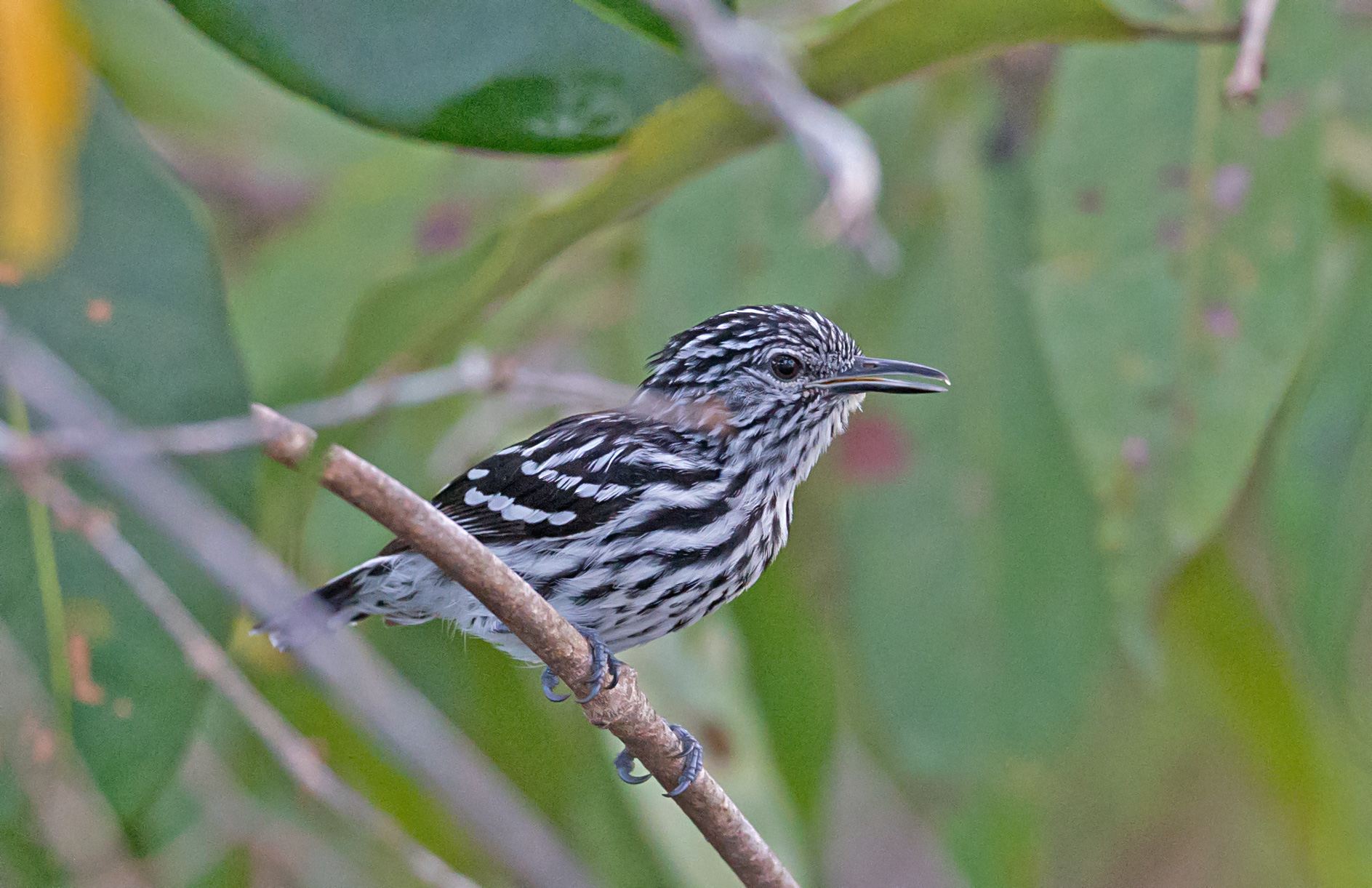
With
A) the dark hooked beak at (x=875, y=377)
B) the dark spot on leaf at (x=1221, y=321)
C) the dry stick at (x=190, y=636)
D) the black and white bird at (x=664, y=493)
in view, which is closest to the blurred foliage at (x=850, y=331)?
the dark spot on leaf at (x=1221, y=321)

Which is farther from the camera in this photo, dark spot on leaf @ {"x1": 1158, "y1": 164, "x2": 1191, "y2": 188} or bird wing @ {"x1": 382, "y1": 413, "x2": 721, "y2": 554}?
dark spot on leaf @ {"x1": 1158, "y1": 164, "x2": 1191, "y2": 188}

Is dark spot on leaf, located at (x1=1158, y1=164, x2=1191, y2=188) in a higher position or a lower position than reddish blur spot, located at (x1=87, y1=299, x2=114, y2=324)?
lower

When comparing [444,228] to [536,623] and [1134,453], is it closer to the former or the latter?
[1134,453]

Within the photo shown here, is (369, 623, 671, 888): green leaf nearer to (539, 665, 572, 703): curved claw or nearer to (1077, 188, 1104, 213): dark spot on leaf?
(539, 665, 572, 703): curved claw

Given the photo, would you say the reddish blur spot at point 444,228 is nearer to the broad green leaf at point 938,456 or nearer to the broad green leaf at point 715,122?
the broad green leaf at point 938,456

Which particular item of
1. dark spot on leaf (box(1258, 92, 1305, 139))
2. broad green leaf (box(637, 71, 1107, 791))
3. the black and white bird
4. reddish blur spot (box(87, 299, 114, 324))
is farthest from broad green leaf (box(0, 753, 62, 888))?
dark spot on leaf (box(1258, 92, 1305, 139))

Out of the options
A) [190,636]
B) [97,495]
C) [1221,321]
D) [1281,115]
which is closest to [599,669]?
[190,636]

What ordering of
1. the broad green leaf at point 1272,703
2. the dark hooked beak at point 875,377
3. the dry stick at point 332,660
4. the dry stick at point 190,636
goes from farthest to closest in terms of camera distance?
the broad green leaf at point 1272,703 < the dark hooked beak at point 875,377 < the dry stick at point 190,636 < the dry stick at point 332,660
